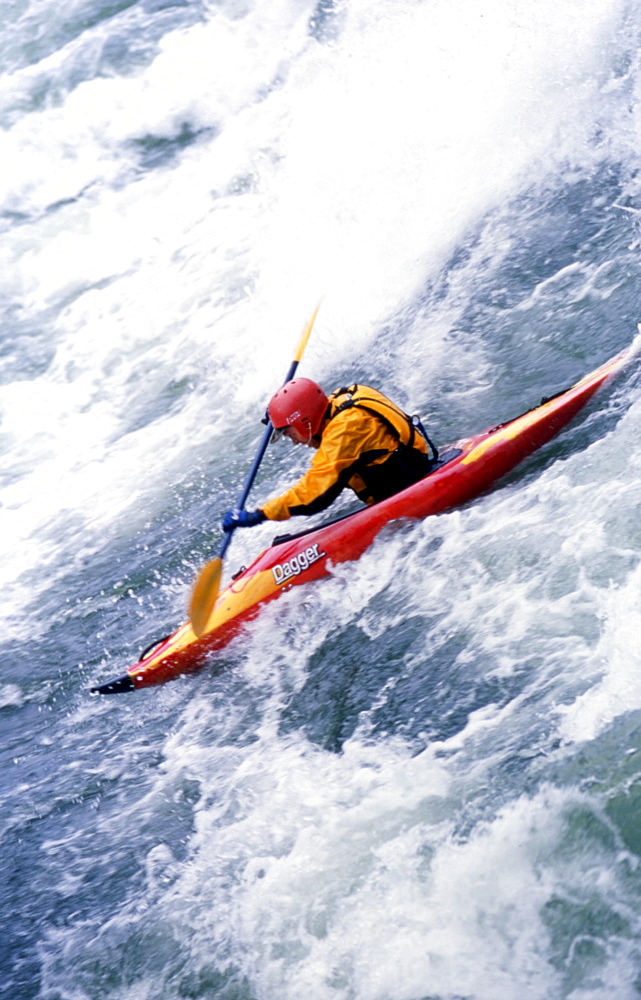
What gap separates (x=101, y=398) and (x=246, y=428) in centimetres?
193

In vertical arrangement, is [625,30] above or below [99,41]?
below

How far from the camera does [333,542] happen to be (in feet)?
17.0

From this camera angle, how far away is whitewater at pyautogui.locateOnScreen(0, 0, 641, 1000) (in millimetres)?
3391

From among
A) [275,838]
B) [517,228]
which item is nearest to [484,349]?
[517,228]

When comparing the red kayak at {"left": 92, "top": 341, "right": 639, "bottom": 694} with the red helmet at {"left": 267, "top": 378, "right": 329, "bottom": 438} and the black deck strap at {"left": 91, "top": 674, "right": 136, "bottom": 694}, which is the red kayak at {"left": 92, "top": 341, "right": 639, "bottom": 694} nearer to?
the black deck strap at {"left": 91, "top": 674, "right": 136, "bottom": 694}

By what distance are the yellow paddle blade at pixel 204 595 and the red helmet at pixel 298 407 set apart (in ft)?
2.52

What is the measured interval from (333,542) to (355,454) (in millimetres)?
481

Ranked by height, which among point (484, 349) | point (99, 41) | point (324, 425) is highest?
point (99, 41)

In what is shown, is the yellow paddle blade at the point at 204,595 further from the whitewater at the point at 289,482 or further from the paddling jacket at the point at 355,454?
the paddling jacket at the point at 355,454

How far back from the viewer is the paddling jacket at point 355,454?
4949mm

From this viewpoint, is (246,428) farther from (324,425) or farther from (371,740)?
(371,740)

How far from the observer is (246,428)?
738cm

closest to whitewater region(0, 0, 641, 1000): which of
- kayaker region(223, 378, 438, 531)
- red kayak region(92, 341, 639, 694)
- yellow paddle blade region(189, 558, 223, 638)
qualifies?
red kayak region(92, 341, 639, 694)

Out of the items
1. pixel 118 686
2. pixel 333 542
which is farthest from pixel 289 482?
pixel 118 686
